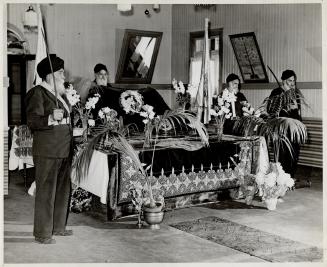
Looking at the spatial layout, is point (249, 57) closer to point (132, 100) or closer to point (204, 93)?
point (132, 100)

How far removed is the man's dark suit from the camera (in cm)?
391

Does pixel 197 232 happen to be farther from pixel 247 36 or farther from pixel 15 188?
pixel 247 36

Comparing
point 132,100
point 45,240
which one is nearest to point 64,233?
point 45,240

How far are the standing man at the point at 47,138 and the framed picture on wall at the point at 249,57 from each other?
5373 millimetres

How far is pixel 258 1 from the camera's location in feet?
12.3

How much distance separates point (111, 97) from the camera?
759 centimetres

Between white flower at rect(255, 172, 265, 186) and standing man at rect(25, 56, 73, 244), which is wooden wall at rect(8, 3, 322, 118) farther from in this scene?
standing man at rect(25, 56, 73, 244)

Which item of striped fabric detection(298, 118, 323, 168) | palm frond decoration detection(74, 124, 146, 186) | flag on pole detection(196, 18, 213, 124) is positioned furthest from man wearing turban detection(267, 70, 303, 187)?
palm frond decoration detection(74, 124, 146, 186)

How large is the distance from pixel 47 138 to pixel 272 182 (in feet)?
8.41

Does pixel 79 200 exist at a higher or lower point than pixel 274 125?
lower


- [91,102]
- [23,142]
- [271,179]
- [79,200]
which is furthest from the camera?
[23,142]

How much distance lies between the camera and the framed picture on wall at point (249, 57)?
8688mm

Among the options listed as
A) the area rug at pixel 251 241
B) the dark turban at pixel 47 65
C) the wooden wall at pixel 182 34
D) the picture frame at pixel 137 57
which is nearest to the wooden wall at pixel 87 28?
the wooden wall at pixel 182 34

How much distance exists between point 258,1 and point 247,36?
528 centimetres
